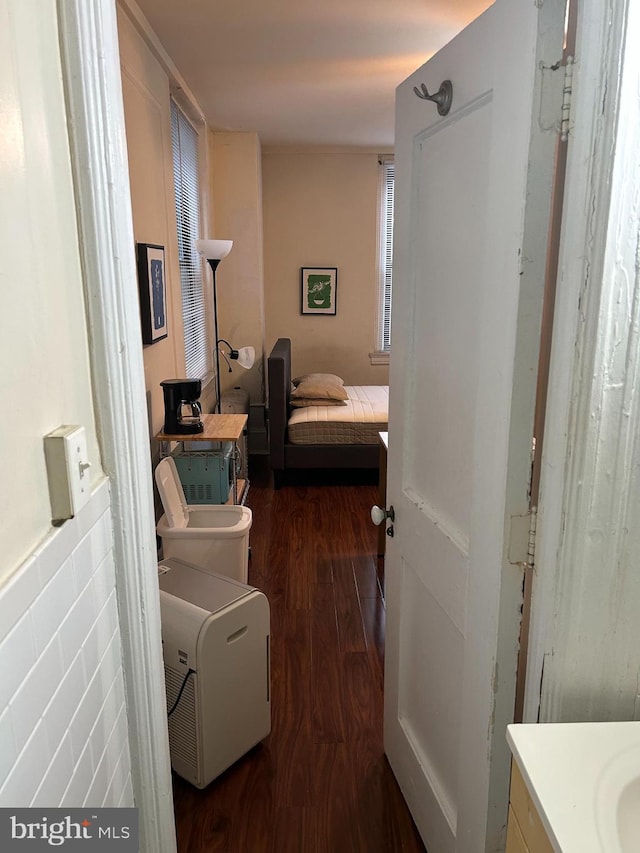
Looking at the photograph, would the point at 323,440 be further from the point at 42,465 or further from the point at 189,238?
the point at 42,465

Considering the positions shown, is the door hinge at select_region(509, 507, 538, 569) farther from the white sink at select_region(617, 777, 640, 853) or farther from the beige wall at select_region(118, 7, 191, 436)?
the beige wall at select_region(118, 7, 191, 436)

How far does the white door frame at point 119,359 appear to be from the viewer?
968mm

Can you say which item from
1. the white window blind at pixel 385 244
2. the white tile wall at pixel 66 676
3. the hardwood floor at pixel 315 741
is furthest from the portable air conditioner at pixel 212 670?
the white window blind at pixel 385 244

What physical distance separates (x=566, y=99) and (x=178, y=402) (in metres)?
2.29

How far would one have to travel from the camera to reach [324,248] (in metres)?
6.10

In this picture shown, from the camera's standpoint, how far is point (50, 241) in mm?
896

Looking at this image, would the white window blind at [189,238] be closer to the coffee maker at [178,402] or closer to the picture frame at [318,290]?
the coffee maker at [178,402]

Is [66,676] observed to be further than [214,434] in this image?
No

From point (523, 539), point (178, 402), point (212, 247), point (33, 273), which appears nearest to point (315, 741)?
point (523, 539)

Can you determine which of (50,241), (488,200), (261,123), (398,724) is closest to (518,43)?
(488,200)

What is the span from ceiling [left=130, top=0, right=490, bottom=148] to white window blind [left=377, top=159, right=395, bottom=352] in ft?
4.39

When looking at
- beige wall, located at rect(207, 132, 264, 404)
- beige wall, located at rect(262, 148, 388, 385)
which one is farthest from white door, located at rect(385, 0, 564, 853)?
beige wall, located at rect(262, 148, 388, 385)

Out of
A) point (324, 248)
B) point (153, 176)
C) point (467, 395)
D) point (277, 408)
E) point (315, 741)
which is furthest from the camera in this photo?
point (324, 248)

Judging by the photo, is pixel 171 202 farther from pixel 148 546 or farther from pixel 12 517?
pixel 12 517
